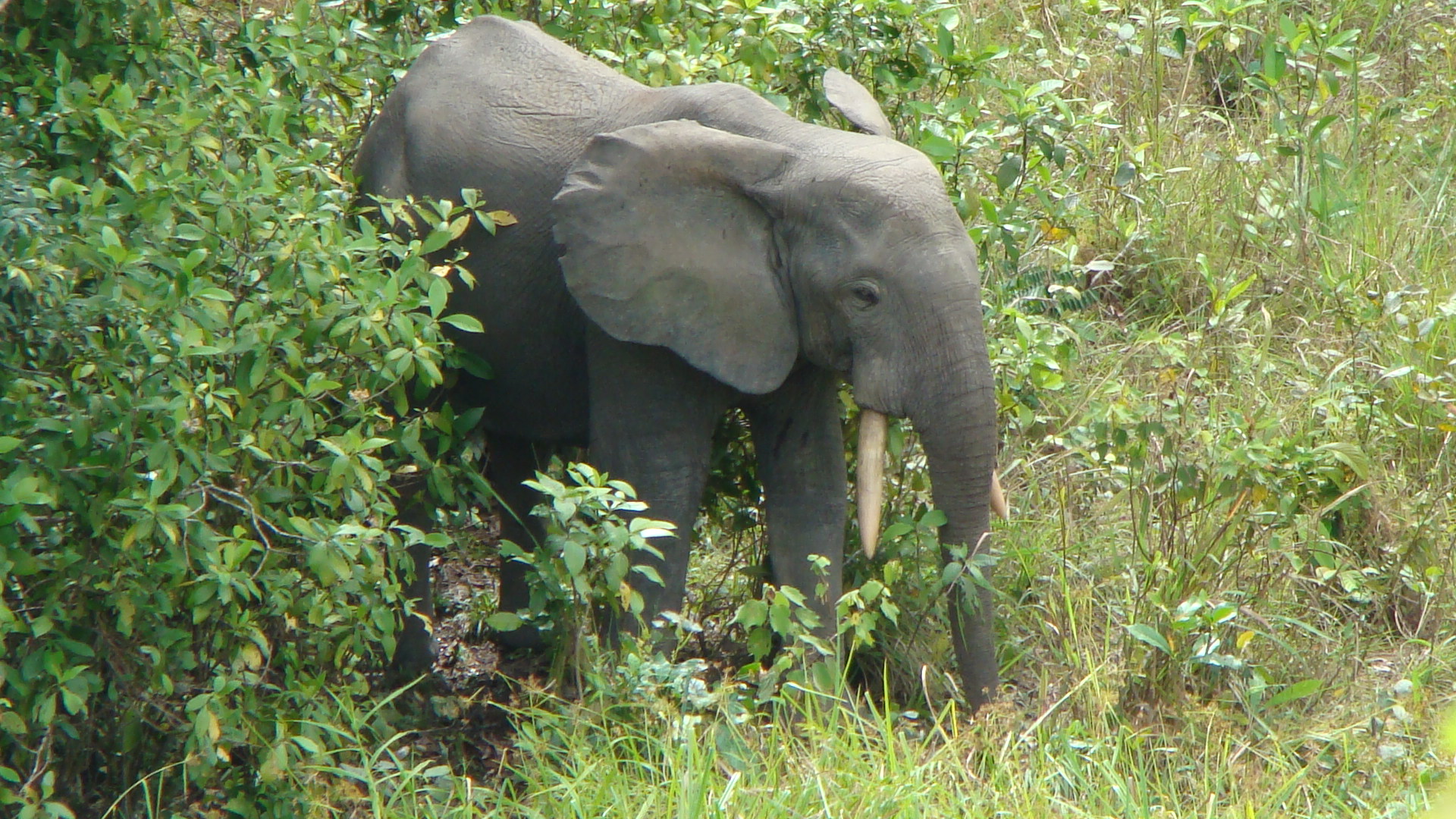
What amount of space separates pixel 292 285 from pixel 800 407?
147 cm

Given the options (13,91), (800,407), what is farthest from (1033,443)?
(13,91)

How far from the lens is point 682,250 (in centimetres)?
450

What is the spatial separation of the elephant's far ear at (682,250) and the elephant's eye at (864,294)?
21 centimetres

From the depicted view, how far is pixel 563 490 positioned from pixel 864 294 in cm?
92

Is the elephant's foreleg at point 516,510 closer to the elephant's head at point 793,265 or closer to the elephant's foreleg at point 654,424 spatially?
the elephant's foreleg at point 654,424

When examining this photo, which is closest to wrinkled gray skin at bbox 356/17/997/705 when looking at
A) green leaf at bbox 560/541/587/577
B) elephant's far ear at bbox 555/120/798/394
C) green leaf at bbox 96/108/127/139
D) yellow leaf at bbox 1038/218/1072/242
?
elephant's far ear at bbox 555/120/798/394

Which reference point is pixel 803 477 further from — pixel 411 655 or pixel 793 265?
pixel 411 655

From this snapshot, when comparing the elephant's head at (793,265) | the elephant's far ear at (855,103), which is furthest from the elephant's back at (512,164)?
the elephant's far ear at (855,103)

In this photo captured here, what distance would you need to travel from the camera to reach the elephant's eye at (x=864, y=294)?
4301mm

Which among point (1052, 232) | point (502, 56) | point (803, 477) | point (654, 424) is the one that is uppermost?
point (502, 56)

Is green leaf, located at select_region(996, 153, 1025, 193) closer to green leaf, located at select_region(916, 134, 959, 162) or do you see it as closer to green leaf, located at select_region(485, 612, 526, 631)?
green leaf, located at select_region(916, 134, 959, 162)

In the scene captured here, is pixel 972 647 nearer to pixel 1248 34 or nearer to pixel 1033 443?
pixel 1033 443

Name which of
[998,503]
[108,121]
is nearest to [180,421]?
[108,121]

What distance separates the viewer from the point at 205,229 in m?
3.98
